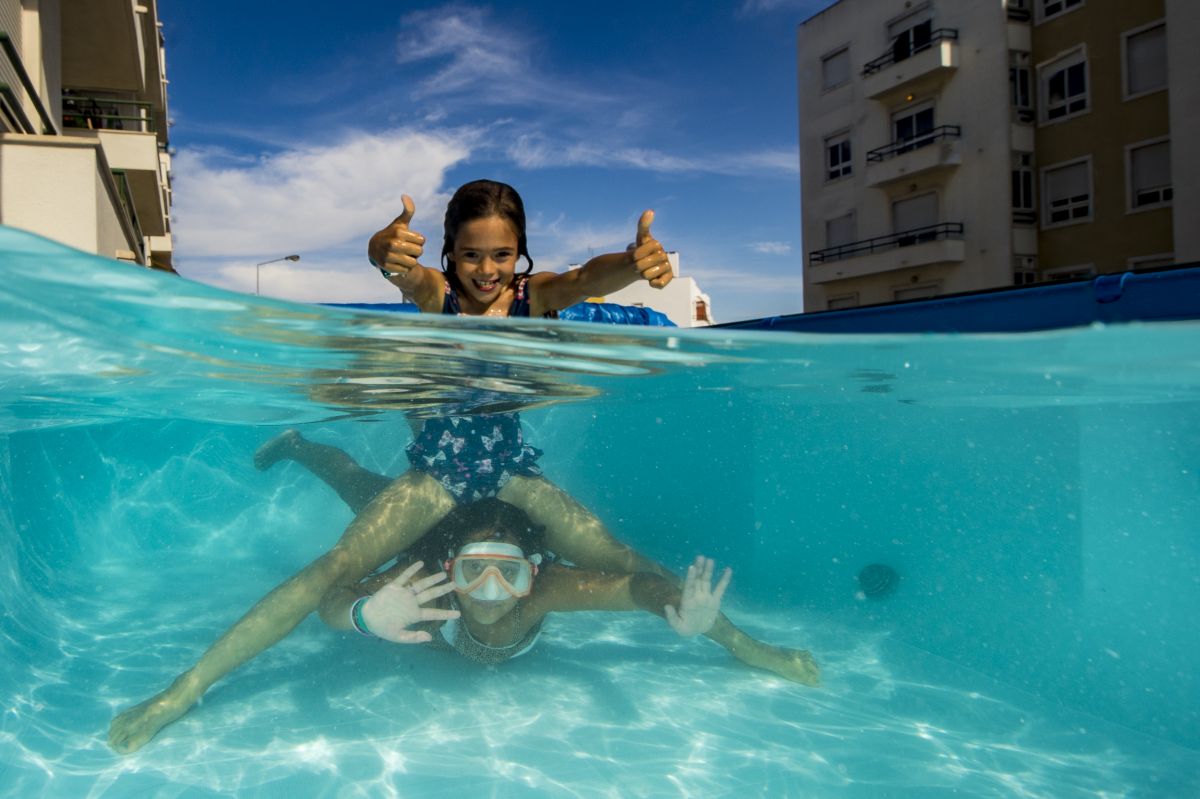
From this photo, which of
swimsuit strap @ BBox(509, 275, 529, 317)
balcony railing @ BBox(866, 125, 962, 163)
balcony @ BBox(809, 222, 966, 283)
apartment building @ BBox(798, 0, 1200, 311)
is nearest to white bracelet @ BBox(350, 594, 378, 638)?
swimsuit strap @ BBox(509, 275, 529, 317)

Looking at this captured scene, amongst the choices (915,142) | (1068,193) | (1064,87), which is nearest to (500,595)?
(1068,193)

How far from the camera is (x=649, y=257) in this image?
4262mm

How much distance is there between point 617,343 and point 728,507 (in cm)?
852

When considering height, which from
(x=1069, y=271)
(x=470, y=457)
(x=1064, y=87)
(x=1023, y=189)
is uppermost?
(x=1064, y=87)

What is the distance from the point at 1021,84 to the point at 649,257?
A: 28277mm

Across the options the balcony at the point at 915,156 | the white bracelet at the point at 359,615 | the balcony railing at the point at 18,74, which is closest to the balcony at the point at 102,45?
the balcony railing at the point at 18,74

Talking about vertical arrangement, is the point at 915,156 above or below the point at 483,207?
above

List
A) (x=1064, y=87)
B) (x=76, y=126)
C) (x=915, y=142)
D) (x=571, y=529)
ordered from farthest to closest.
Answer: (x=915, y=142) < (x=1064, y=87) < (x=76, y=126) < (x=571, y=529)

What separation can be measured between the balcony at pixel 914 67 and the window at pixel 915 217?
12.7 ft

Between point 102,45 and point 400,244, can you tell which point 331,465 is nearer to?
point 400,244

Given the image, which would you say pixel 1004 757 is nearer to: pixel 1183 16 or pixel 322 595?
pixel 322 595

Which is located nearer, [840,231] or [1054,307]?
[1054,307]

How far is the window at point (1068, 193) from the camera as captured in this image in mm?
25203

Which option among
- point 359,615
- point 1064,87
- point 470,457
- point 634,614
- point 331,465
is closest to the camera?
point 359,615
